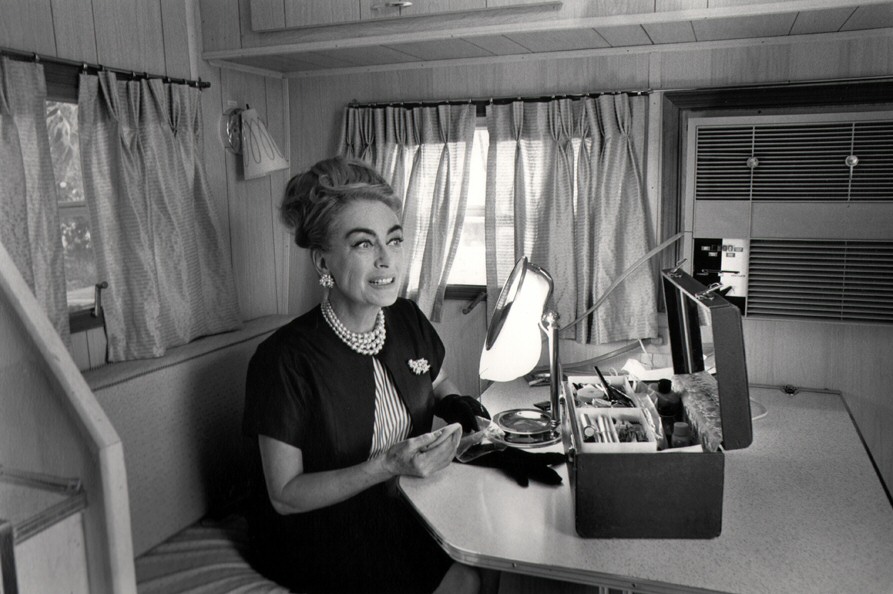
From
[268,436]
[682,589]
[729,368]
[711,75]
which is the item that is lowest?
[682,589]

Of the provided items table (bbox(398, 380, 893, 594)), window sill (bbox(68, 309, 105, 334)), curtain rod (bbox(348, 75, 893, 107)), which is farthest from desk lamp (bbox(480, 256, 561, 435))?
window sill (bbox(68, 309, 105, 334))

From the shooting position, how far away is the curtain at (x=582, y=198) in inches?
99.7

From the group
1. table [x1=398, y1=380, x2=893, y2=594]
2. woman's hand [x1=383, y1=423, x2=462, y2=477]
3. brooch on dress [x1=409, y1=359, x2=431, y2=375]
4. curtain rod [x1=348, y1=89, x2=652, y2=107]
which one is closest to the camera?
table [x1=398, y1=380, x2=893, y2=594]

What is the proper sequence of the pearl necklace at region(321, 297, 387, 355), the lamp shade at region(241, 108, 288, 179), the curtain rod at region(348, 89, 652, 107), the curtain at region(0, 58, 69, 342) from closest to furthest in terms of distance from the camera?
the curtain at region(0, 58, 69, 342) → the pearl necklace at region(321, 297, 387, 355) → the curtain rod at region(348, 89, 652, 107) → the lamp shade at region(241, 108, 288, 179)

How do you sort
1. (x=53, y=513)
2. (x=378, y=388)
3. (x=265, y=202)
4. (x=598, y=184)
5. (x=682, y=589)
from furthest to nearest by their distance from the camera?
(x=265, y=202), (x=598, y=184), (x=378, y=388), (x=682, y=589), (x=53, y=513)

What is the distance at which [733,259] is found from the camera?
2332mm

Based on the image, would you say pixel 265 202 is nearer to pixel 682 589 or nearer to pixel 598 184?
pixel 598 184

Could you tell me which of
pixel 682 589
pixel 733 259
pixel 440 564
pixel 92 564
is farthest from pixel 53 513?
pixel 733 259

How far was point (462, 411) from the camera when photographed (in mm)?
2035

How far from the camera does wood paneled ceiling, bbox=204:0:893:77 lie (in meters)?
1.98

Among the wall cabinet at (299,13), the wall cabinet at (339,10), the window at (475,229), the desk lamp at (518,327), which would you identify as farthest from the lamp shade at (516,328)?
the wall cabinet at (299,13)

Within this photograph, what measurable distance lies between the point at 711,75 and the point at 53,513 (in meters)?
2.35

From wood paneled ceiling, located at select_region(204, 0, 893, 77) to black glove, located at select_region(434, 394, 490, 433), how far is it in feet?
3.61

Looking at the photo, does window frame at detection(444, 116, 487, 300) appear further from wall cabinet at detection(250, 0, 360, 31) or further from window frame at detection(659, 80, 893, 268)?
wall cabinet at detection(250, 0, 360, 31)
